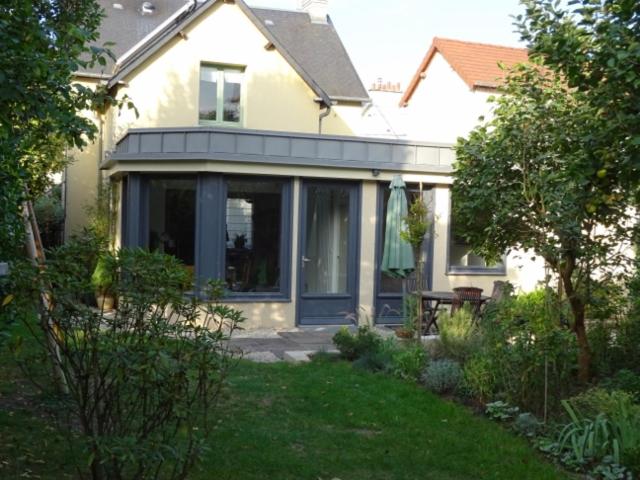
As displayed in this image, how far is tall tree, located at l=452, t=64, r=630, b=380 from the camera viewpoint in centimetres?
736

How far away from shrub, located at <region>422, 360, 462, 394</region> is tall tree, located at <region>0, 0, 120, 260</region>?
4.76 metres

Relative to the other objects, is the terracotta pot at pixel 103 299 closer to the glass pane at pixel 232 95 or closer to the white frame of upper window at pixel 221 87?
the white frame of upper window at pixel 221 87

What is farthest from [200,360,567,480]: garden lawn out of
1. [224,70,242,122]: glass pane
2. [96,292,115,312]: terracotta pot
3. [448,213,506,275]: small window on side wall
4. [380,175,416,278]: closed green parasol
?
[224,70,242,122]: glass pane

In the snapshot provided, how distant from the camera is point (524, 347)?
720 centimetres

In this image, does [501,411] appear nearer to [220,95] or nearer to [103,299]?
[103,299]

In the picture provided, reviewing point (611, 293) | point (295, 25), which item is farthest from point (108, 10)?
point (611, 293)

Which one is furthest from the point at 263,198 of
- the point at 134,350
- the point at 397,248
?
the point at 134,350

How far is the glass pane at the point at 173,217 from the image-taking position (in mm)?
13367

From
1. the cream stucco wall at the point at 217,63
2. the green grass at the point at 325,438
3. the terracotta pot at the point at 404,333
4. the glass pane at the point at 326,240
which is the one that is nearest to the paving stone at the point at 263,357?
the green grass at the point at 325,438

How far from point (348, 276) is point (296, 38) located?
10.8 metres

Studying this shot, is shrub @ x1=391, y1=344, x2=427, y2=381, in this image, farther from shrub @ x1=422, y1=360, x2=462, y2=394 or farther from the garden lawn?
shrub @ x1=422, y1=360, x2=462, y2=394

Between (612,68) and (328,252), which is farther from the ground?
(612,68)

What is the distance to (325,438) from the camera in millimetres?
6637

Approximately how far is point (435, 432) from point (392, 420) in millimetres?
558
